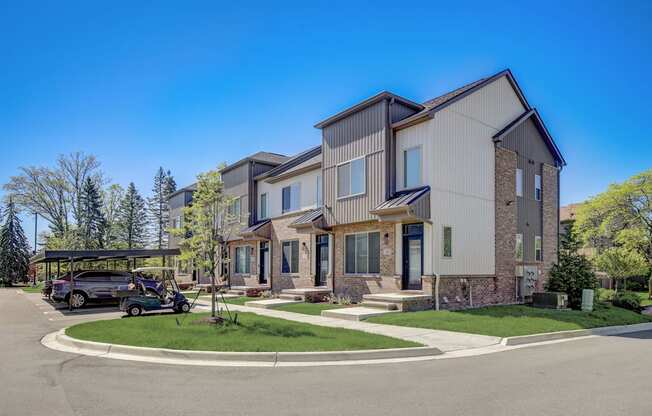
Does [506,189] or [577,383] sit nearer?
[577,383]

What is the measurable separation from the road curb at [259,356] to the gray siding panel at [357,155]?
935 cm

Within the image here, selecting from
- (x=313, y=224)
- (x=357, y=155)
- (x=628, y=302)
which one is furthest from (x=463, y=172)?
(x=628, y=302)

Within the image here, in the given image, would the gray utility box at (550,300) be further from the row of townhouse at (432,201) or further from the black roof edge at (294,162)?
the black roof edge at (294,162)

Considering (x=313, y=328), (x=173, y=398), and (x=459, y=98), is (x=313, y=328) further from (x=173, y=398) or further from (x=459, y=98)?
(x=459, y=98)

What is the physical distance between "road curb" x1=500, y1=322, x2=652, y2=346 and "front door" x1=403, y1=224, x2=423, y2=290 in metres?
5.64

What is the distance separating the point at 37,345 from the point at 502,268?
17047mm

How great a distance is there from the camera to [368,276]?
19406mm

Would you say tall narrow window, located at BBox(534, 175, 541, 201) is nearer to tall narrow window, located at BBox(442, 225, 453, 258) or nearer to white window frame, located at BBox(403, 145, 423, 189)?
tall narrow window, located at BBox(442, 225, 453, 258)

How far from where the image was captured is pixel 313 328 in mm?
12555

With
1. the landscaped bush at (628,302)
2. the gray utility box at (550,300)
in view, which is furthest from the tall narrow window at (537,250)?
the landscaped bush at (628,302)

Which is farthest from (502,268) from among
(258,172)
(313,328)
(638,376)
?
(258,172)

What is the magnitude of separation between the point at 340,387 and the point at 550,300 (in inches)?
601

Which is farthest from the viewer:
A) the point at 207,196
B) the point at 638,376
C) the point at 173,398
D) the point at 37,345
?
the point at 207,196

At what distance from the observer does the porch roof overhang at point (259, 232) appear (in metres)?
26.8
